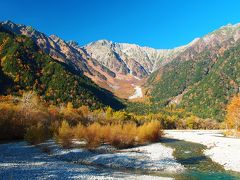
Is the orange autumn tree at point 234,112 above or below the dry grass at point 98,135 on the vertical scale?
above

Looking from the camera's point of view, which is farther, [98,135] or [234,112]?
[234,112]

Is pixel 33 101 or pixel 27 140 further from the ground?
pixel 33 101

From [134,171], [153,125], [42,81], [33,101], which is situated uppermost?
[42,81]

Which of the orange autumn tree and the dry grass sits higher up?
the orange autumn tree

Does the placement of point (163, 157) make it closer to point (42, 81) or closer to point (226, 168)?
point (226, 168)

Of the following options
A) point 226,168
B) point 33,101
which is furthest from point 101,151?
point 33,101

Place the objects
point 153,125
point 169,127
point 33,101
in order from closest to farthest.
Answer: point 153,125
point 33,101
point 169,127

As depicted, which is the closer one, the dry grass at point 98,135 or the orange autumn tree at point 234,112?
the dry grass at point 98,135

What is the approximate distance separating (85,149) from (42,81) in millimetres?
148456

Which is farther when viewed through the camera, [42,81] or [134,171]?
[42,81]

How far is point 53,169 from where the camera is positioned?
34.2 metres

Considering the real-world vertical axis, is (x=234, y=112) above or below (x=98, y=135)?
above

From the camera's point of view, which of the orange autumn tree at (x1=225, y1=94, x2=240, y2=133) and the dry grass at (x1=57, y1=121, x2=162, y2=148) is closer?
the dry grass at (x1=57, y1=121, x2=162, y2=148)

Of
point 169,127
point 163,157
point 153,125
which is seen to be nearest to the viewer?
point 163,157
